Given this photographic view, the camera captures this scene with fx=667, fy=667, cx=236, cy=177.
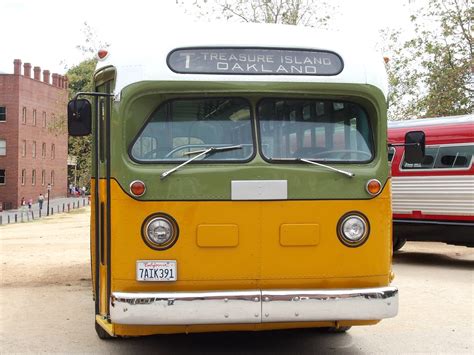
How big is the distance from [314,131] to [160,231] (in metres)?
1.52

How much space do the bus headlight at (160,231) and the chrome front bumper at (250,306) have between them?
1.30 ft

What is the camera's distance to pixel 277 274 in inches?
211

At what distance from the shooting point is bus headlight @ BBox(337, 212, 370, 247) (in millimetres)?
→ 5465

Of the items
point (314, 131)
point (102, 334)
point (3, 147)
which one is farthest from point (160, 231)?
point (3, 147)

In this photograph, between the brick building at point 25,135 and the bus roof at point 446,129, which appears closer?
the bus roof at point 446,129

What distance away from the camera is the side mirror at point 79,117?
18.7 feet

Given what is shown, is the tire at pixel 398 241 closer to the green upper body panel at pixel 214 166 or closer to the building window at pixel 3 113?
Answer: the green upper body panel at pixel 214 166

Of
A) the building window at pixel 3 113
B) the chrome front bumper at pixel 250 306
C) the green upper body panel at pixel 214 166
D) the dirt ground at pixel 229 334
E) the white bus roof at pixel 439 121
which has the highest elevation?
the building window at pixel 3 113

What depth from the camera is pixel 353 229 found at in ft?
18.0

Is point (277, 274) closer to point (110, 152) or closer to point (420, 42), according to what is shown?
point (110, 152)

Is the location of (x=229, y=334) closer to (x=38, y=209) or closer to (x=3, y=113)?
(x=38, y=209)

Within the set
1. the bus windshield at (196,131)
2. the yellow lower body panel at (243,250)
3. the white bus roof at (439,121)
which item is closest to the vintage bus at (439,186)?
the white bus roof at (439,121)

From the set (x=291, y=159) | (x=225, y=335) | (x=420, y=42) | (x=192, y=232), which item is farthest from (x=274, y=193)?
(x=420, y=42)

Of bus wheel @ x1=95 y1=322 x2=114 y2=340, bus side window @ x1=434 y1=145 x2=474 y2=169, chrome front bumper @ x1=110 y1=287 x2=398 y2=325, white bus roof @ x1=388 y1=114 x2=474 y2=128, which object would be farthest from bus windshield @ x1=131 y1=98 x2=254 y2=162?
white bus roof @ x1=388 y1=114 x2=474 y2=128
